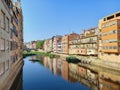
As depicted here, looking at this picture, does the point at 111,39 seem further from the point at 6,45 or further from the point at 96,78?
the point at 6,45

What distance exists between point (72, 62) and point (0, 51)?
215 feet

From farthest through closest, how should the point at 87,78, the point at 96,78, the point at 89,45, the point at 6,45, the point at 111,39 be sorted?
the point at 89,45, the point at 111,39, the point at 87,78, the point at 96,78, the point at 6,45

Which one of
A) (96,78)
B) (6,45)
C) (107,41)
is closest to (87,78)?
(96,78)

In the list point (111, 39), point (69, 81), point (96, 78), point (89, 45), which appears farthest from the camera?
point (89, 45)

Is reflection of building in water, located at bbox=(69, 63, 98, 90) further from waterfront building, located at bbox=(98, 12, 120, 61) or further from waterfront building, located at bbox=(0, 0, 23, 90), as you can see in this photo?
waterfront building, located at bbox=(0, 0, 23, 90)

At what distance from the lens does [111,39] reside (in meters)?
60.9

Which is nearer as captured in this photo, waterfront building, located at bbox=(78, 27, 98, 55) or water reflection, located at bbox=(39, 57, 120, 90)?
water reflection, located at bbox=(39, 57, 120, 90)

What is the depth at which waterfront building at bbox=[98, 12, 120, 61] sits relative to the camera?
189 feet

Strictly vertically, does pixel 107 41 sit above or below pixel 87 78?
above

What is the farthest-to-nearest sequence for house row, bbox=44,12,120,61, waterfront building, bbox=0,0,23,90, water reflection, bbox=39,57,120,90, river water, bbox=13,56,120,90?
house row, bbox=44,12,120,61 < water reflection, bbox=39,57,120,90 < river water, bbox=13,56,120,90 < waterfront building, bbox=0,0,23,90

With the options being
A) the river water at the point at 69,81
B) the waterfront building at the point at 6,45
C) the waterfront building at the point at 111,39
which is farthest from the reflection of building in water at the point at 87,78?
the waterfront building at the point at 6,45

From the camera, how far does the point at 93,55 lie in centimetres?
8150

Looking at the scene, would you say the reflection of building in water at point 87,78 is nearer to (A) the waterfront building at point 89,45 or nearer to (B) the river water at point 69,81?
(B) the river water at point 69,81

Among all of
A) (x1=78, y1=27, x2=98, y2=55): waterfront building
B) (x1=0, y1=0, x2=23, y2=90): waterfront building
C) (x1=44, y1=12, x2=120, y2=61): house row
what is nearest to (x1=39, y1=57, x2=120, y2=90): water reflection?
(x1=44, y1=12, x2=120, y2=61): house row
